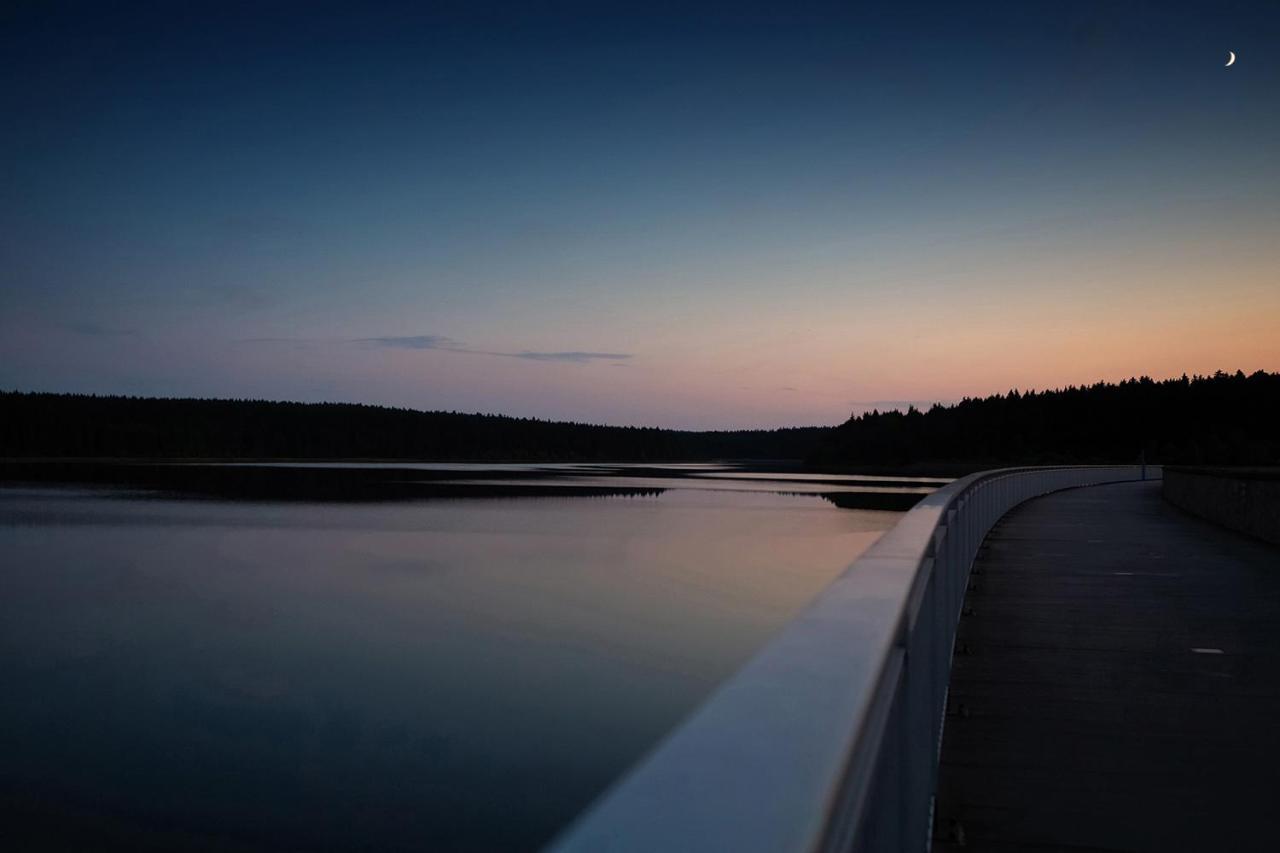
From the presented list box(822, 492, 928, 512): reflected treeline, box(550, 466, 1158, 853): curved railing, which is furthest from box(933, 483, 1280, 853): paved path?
box(822, 492, 928, 512): reflected treeline

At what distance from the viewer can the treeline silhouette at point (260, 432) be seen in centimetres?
14588

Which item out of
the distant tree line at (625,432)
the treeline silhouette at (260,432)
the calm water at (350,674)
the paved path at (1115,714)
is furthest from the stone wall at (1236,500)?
the treeline silhouette at (260,432)

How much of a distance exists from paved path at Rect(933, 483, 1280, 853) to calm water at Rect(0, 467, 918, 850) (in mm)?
4744

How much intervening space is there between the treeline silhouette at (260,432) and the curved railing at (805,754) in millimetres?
160545

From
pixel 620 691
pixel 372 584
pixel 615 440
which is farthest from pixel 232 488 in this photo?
pixel 615 440

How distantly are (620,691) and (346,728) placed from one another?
369 centimetres

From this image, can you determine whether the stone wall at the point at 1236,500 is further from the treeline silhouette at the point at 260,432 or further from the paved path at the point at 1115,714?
the treeline silhouette at the point at 260,432

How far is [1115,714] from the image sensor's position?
201 inches

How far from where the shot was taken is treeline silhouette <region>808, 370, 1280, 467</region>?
358 feet

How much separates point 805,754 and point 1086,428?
130m

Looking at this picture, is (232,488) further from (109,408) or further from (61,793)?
(109,408)

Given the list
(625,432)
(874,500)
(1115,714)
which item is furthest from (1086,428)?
(1115,714)

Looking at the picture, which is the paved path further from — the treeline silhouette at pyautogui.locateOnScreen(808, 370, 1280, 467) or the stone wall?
the treeline silhouette at pyautogui.locateOnScreen(808, 370, 1280, 467)

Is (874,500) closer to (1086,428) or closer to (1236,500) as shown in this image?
(1236,500)
